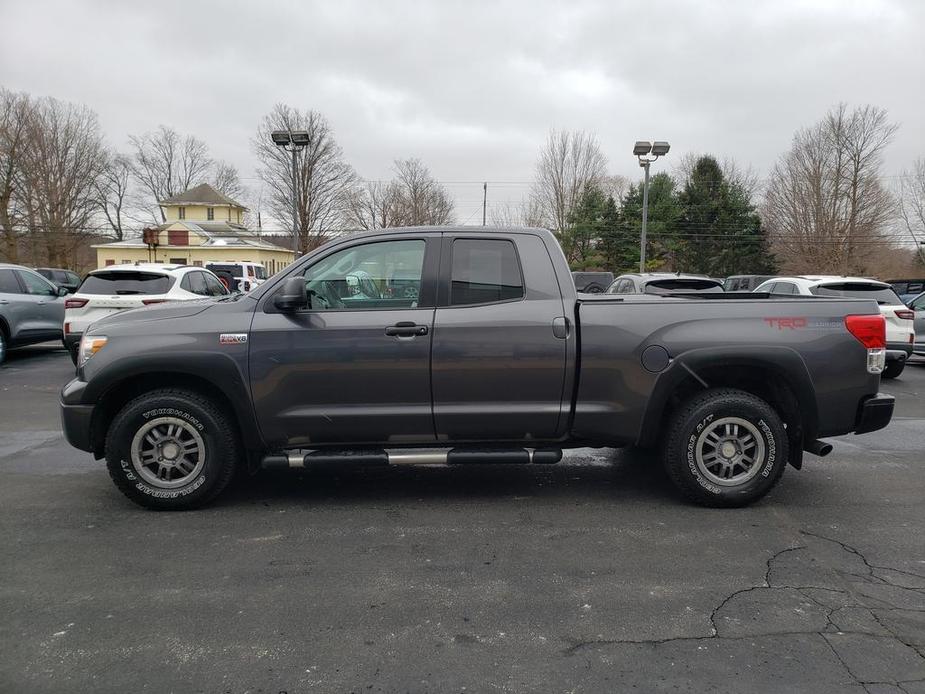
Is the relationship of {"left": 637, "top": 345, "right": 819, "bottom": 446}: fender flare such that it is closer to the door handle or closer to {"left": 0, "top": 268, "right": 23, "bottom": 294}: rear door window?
the door handle

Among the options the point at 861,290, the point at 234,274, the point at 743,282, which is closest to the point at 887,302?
the point at 861,290

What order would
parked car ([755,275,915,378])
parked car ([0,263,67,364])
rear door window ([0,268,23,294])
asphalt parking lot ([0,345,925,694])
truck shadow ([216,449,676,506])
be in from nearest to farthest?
asphalt parking lot ([0,345,925,694])
truck shadow ([216,449,676,506])
parked car ([755,275,915,378])
parked car ([0,263,67,364])
rear door window ([0,268,23,294])

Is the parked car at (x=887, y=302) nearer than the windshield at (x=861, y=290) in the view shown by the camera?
Yes

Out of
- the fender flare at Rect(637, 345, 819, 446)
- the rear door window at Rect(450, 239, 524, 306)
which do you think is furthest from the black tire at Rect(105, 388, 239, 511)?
the fender flare at Rect(637, 345, 819, 446)

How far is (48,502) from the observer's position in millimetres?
4734

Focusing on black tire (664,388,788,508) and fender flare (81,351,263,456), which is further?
black tire (664,388,788,508)

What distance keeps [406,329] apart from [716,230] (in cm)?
4440

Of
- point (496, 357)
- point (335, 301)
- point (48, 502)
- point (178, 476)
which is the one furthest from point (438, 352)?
point (48, 502)

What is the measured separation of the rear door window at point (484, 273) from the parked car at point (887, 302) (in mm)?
7288

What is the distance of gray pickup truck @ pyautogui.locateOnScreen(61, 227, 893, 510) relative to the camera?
4.38 metres

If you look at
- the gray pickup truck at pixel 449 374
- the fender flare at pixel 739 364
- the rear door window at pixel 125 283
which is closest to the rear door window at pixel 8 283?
the rear door window at pixel 125 283

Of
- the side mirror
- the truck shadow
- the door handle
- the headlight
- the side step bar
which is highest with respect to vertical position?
the side mirror

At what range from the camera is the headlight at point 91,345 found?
444cm

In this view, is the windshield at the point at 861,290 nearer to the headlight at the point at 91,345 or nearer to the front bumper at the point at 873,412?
the front bumper at the point at 873,412
